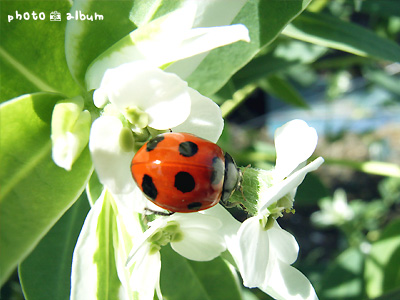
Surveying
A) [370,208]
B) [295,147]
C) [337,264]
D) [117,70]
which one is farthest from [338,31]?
[370,208]

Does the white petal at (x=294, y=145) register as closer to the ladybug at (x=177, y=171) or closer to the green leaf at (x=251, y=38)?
the ladybug at (x=177, y=171)

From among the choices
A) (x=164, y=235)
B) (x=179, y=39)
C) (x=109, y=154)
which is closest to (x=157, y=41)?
(x=179, y=39)

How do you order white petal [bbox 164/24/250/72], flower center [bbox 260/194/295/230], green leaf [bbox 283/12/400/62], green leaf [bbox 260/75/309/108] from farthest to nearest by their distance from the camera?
green leaf [bbox 260/75/309/108]
green leaf [bbox 283/12/400/62]
flower center [bbox 260/194/295/230]
white petal [bbox 164/24/250/72]

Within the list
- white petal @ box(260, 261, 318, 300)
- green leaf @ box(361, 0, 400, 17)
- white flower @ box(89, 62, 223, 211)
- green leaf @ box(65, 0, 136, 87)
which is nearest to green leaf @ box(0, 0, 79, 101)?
green leaf @ box(65, 0, 136, 87)

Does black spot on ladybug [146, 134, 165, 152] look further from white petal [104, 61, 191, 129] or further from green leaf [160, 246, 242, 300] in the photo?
green leaf [160, 246, 242, 300]

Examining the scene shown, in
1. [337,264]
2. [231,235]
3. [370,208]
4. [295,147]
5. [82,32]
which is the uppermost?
[82,32]

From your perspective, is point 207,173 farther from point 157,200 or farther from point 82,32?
point 82,32
